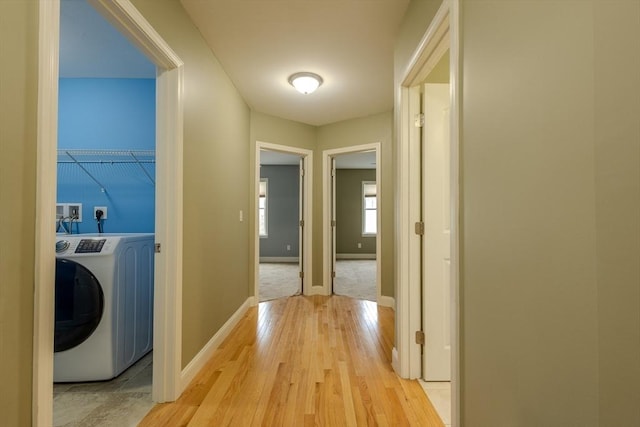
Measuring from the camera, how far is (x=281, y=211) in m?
7.20

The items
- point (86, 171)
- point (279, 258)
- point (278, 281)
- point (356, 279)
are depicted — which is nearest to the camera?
point (86, 171)

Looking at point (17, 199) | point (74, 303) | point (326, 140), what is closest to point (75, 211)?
point (74, 303)

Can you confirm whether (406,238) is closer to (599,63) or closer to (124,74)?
(599,63)

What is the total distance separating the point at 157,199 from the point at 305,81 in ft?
5.78

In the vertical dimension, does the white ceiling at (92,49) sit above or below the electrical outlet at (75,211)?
above

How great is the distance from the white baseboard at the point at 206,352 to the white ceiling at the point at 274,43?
230 cm

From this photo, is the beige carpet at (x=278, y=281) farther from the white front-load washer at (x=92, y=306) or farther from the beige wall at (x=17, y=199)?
the beige wall at (x=17, y=199)

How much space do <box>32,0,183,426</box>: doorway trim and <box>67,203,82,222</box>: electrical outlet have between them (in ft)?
3.92

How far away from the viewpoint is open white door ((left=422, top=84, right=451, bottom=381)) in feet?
5.67

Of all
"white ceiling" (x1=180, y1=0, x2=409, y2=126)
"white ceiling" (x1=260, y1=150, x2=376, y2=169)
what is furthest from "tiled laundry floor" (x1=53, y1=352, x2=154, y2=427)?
"white ceiling" (x1=260, y1=150, x2=376, y2=169)

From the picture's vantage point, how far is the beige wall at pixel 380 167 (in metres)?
3.47

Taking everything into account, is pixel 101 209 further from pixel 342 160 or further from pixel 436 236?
pixel 342 160

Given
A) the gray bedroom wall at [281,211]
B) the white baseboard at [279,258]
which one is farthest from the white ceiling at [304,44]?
the white baseboard at [279,258]

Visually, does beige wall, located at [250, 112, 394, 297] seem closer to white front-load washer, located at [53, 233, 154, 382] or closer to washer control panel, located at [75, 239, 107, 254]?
white front-load washer, located at [53, 233, 154, 382]
